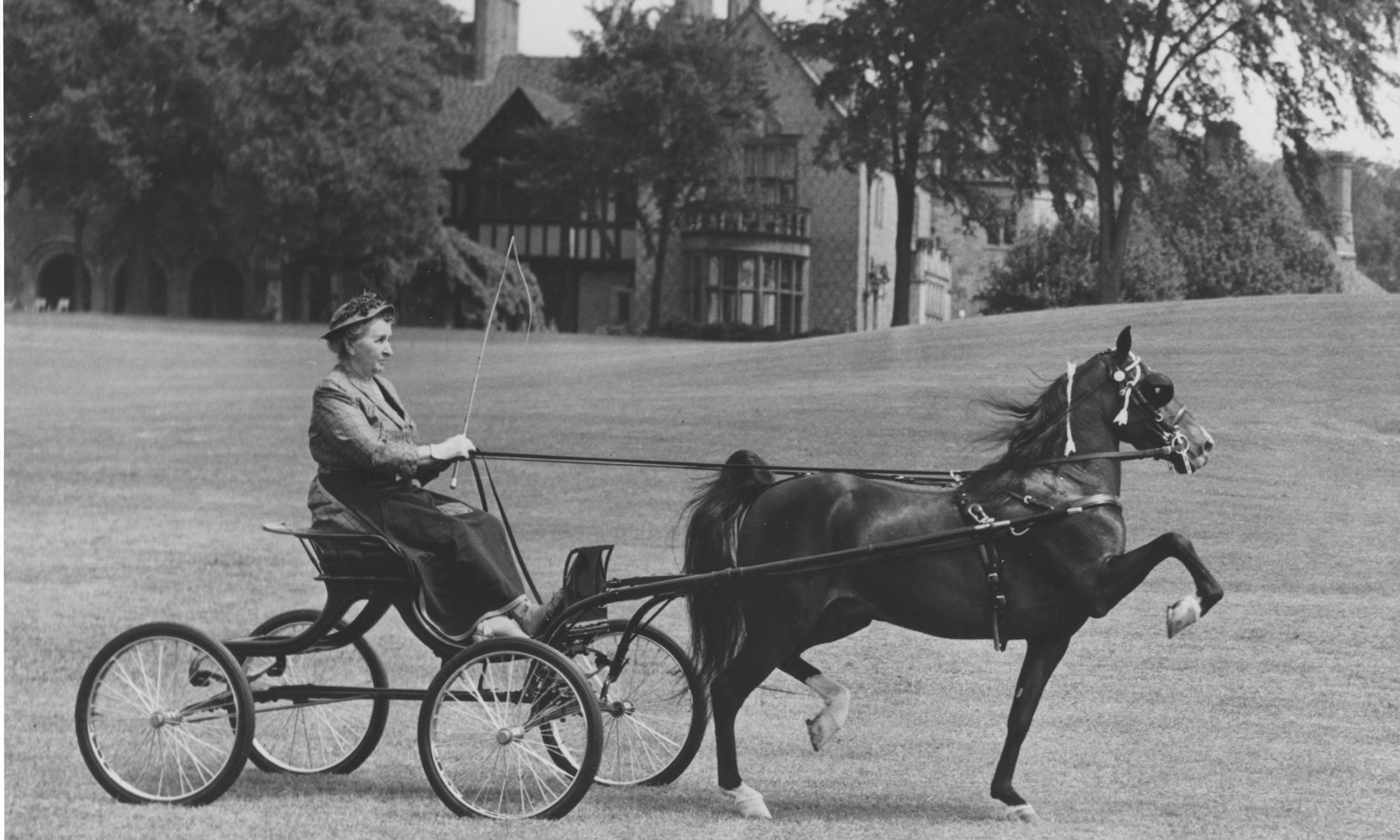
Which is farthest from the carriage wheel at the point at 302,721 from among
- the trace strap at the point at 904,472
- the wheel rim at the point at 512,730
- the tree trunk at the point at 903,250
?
the tree trunk at the point at 903,250

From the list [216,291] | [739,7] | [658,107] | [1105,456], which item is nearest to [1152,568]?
[1105,456]

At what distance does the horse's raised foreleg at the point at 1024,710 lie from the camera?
7.22 m

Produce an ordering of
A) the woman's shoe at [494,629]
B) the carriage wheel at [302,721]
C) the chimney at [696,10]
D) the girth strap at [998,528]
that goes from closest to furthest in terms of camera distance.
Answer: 1. the girth strap at [998,528]
2. the woman's shoe at [494,629]
3. the carriage wheel at [302,721]
4. the chimney at [696,10]

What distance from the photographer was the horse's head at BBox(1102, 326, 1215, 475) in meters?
7.19

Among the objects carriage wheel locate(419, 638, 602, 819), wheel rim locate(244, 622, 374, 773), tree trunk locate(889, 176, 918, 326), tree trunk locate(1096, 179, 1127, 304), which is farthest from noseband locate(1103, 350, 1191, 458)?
tree trunk locate(889, 176, 918, 326)

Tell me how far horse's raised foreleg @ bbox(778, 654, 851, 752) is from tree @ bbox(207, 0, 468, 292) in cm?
4584

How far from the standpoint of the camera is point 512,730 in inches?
290

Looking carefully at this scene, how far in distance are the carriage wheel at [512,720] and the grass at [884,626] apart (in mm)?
196

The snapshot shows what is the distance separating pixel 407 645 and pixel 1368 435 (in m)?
7.81

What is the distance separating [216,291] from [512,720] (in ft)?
204

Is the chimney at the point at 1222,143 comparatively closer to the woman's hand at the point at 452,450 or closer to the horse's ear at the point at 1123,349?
the horse's ear at the point at 1123,349

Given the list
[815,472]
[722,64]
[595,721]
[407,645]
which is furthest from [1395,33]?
[722,64]

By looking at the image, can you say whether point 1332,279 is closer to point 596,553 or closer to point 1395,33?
point 1395,33

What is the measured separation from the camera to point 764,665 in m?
7.50
